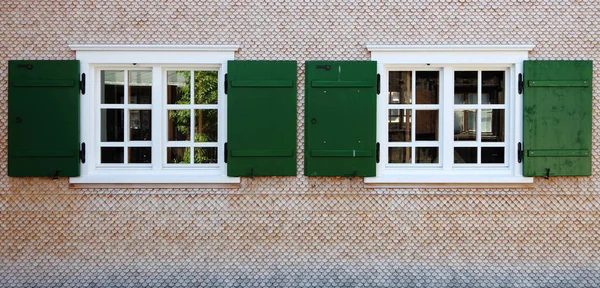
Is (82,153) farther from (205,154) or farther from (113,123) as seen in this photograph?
(205,154)

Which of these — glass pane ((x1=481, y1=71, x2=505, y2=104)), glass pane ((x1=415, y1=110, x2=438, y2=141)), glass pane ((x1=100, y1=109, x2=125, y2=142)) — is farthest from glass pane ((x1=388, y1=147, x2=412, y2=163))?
glass pane ((x1=100, y1=109, x2=125, y2=142))

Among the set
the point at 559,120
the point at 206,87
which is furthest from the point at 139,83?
the point at 559,120

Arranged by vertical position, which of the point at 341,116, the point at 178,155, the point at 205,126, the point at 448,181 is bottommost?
the point at 448,181

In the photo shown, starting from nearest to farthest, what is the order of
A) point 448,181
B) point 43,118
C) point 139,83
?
1. point 43,118
2. point 448,181
3. point 139,83

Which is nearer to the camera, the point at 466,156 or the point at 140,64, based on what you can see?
the point at 140,64

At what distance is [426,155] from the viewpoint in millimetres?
6742

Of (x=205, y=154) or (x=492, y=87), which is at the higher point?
(x=492, y=87)

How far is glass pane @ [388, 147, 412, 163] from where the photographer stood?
22.1ft

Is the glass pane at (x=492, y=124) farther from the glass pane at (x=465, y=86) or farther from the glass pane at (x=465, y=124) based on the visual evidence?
the glass pane at (x=465, y=86)

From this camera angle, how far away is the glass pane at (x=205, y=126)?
6.69 meters

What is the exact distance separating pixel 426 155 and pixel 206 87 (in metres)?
2.68

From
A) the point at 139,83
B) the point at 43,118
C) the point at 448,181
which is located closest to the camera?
the point at 43,118

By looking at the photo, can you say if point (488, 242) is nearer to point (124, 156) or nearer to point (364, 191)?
point (364, 191)

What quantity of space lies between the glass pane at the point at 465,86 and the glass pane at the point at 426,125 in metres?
0.34
